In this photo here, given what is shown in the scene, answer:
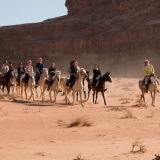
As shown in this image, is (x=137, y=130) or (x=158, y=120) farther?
(x=158, y=120)

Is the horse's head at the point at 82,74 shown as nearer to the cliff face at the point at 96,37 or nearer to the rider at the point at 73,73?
the rider at the point at 73,73

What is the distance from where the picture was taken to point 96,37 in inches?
3164

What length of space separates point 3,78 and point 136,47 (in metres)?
48.1

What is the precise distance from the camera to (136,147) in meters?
10.5

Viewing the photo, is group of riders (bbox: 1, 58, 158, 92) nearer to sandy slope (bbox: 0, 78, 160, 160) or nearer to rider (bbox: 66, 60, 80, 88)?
rider (bbox: 66, 60, 80, 88)

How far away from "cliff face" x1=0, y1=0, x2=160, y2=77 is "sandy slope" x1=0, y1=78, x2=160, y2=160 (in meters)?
48.4

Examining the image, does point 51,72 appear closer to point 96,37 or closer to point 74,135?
point 74,135

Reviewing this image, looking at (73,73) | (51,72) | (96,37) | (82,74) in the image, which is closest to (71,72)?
(73,73)

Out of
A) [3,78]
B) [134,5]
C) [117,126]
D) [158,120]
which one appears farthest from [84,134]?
[134,5]

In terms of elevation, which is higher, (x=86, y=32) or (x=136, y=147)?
(x=86, y=32)

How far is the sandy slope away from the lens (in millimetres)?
9743

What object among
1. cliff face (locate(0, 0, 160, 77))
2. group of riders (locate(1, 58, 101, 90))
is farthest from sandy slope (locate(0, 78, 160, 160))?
cliff face (locate(0, 0, 160, 77))

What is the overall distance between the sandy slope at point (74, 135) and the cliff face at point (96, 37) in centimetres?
4843

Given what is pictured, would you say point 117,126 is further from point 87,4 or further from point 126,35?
point 87,4
